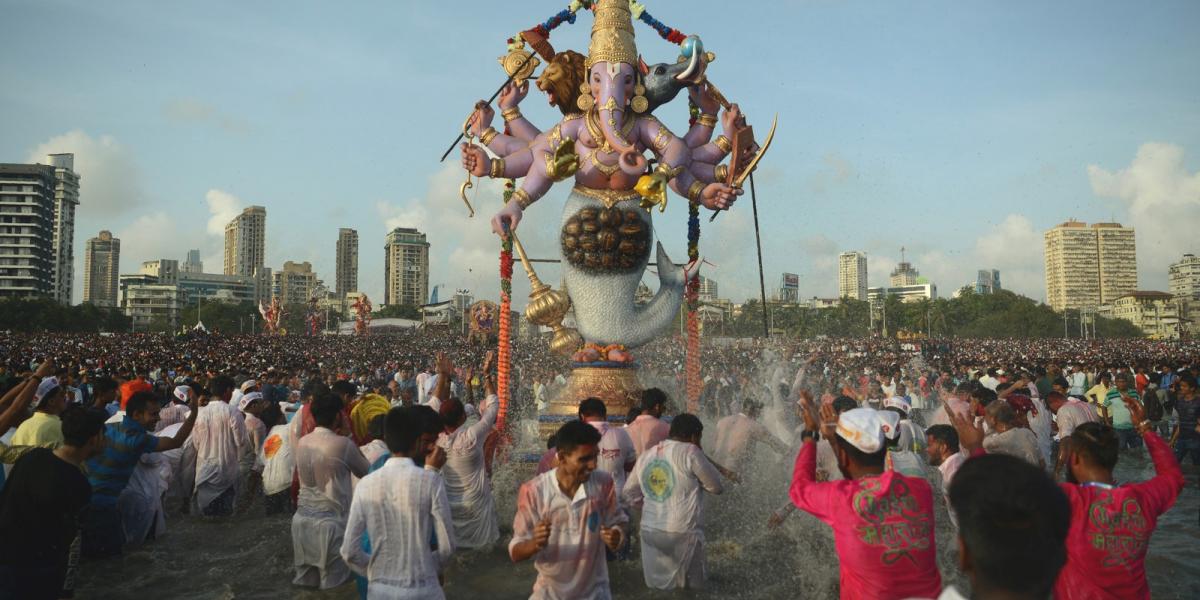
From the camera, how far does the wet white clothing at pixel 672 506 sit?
17.9 feet

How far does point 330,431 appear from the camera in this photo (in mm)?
5473

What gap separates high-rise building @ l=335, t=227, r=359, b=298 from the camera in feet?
548

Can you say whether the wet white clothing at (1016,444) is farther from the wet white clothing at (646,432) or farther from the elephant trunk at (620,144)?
the elephant trunk at (620,144)

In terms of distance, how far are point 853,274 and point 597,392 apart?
14932 cm

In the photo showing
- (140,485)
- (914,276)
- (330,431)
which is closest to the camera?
(330,431)

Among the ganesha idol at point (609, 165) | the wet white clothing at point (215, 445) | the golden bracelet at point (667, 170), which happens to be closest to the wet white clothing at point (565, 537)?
the wet white clothing at point (215, 445)

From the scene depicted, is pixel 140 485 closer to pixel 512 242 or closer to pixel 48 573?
pixel 48 573

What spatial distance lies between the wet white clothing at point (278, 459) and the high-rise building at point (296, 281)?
167m

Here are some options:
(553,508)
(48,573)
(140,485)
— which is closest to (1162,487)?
(553,508)

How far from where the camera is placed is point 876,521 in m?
3.13

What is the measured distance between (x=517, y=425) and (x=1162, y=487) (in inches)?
346

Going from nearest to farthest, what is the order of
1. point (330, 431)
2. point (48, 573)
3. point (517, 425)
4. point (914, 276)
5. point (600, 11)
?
point (48, 573) < point (330, 431) < point (600, 11) < point (517, 425) < point (914, 276)

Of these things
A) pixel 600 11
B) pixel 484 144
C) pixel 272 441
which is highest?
pixel 600 11

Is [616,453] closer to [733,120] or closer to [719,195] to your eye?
[719,195]
